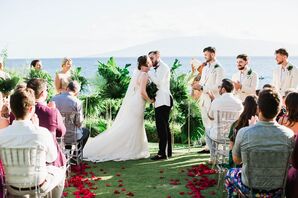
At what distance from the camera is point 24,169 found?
12.5 feet

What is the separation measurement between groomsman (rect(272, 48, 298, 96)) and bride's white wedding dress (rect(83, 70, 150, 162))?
2560mm

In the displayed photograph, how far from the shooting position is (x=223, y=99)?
6434mm

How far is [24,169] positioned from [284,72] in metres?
5.79

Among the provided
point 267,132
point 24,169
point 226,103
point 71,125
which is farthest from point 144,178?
point 267,132

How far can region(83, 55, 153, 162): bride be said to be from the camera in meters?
8.07

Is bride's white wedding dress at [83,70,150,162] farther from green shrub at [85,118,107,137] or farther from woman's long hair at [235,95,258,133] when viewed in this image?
woman's long hair at [235,95,258,133]

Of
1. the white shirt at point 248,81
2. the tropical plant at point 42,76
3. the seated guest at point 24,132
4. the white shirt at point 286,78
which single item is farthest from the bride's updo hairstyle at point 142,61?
the seated guest at point 24,132

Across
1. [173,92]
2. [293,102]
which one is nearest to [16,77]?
[173,92]

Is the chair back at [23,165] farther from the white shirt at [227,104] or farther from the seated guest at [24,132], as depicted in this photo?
the white shirt at [227,104]

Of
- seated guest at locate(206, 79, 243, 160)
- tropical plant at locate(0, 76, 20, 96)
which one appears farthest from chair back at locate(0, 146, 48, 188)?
tropical plant at locate(0, 76, 20, 96)

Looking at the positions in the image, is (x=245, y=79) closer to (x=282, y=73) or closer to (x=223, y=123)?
(x=282, y=73)

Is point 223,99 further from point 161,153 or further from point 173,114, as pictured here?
point 173,114

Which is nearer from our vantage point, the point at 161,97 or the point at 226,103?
the point at 226,103

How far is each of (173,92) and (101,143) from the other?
1726mm
